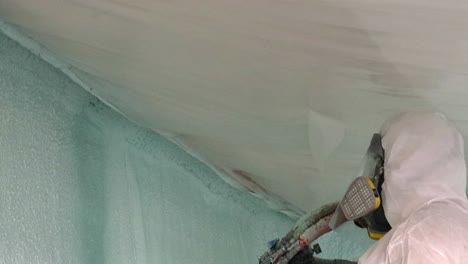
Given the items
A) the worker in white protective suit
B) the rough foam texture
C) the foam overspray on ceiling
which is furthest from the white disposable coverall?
the rough foam texture

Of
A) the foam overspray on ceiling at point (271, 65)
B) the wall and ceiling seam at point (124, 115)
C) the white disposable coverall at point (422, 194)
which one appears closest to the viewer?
the white disposable coverall at point (422, 194)

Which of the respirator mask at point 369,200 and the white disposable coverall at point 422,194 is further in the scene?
the respirator mask at point 369,200

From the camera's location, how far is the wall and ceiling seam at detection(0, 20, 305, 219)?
1071mm

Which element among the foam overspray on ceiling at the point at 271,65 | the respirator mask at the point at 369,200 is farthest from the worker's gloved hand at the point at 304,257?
the foam overspray on ceiling at the point at 271,65

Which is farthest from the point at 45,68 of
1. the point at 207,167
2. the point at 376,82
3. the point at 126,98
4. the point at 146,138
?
the point at 376,82

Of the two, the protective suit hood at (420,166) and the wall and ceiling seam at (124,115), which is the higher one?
the protective suit hood at (420,166)

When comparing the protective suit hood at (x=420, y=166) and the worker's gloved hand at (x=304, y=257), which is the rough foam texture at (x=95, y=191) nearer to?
the worker's gloved hand at (x=304, y=257)

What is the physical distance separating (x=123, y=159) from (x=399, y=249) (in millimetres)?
682

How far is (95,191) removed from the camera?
1.11 m

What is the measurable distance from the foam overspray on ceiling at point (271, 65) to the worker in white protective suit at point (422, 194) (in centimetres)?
12

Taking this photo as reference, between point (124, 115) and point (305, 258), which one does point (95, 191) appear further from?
point (305, 258)

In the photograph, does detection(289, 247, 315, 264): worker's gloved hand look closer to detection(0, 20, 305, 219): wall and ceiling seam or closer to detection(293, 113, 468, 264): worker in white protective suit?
detection(293, 113, 468, 264): worker in white protective suit

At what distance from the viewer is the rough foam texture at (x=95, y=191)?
96 centimetres

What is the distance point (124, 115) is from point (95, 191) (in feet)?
0.62
